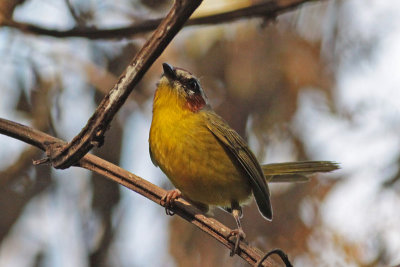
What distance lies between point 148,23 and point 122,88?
6.72 ft

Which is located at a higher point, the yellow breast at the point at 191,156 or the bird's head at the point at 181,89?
the bird's head at the point at 181,89

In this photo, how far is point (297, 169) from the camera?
14.4 ft

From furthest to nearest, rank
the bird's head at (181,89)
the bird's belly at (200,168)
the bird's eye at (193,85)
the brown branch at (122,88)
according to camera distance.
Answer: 1. the bird's eye at (193,85)
2. the bird's head at (181,89)
3. the bird's belly at (200,168)
4. the brown branch at (122,88)

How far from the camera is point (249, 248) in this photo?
2.72 meters

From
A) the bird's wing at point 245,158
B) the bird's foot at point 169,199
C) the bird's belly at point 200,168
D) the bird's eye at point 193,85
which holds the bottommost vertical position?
the bird's foot at point 169,199

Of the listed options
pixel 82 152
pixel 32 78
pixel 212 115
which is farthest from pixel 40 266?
pixel 82 152

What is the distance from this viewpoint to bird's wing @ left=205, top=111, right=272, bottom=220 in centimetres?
382

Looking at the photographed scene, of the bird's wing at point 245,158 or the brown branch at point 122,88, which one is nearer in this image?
the brown branch at point 122,88

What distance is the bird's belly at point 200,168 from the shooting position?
3.62m

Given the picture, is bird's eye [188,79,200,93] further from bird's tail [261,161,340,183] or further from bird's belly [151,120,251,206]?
bird's tail [261,161,340,183]

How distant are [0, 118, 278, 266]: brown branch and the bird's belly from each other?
67cm

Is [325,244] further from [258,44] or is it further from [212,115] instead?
[258,44]

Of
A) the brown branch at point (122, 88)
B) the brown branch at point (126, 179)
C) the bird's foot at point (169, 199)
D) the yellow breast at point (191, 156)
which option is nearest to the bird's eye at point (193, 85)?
the yellow breast at point (191, 156)

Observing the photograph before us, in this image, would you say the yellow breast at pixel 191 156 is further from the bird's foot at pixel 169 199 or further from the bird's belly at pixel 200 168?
the bird's foot at pixel 169 199
